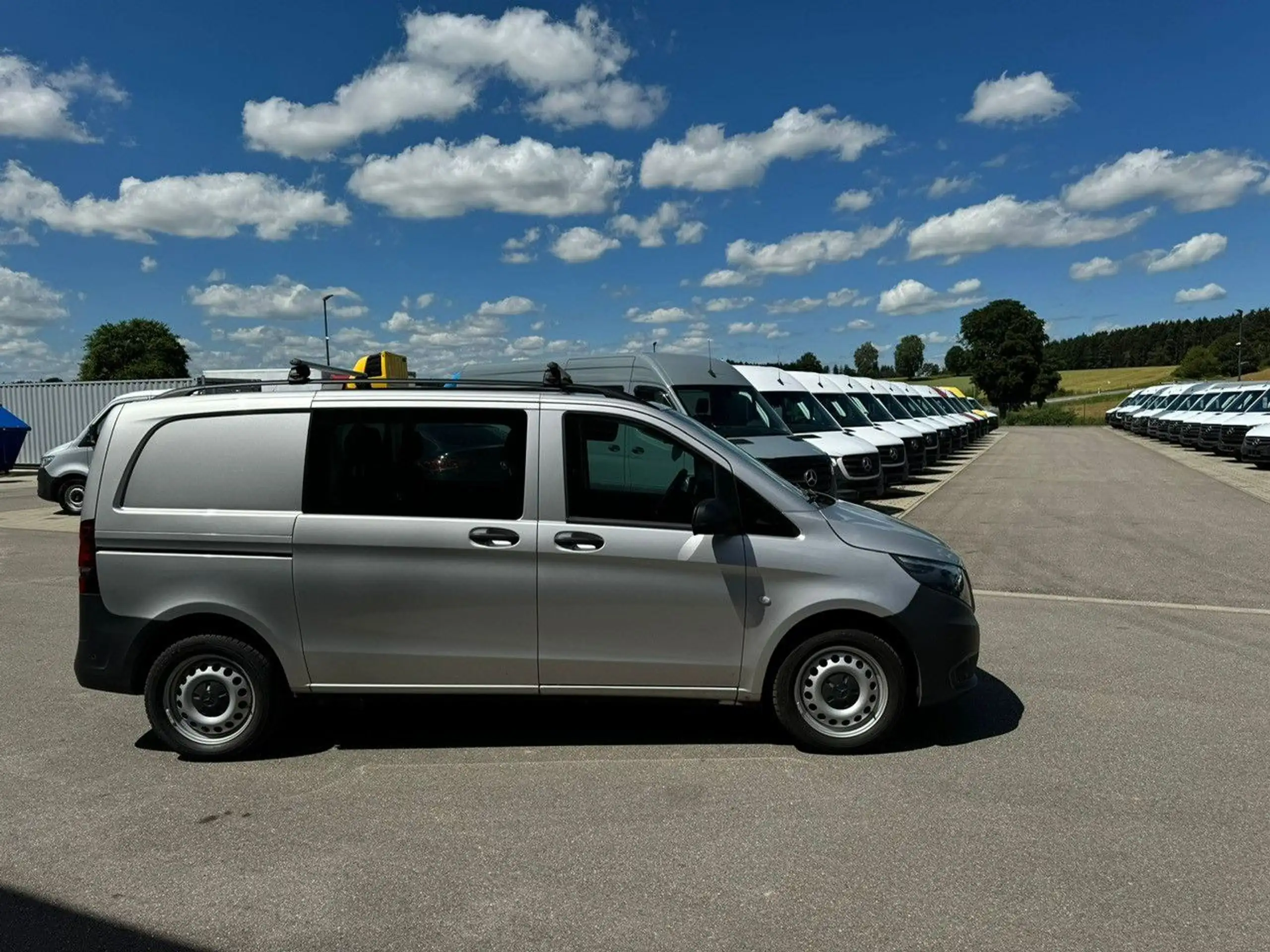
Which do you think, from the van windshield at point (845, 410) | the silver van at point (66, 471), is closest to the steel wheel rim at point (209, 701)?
the silver van at point (66, 471)

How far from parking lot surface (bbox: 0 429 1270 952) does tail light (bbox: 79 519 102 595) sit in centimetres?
92

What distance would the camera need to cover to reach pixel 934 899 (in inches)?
135

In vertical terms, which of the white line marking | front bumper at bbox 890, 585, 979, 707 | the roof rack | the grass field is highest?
the grass field

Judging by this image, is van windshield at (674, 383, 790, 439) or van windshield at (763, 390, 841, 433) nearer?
van windshield at (674, 383, 790, 439)

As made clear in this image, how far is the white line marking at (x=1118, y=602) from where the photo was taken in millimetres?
8352

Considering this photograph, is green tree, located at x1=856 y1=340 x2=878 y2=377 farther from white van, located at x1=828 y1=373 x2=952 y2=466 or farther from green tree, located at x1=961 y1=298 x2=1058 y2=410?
white van, located at x1=828 y1=373 x2=952 y2=466

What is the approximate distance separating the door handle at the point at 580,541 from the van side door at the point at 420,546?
14 centimetres

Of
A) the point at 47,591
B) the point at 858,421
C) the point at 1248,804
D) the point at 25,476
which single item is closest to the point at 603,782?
the point at 1248,804

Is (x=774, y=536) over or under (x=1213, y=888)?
over

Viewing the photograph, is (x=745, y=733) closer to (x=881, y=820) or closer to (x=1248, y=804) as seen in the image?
(x=881, y=820)

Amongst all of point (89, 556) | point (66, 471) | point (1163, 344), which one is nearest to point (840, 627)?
point (89, 556)

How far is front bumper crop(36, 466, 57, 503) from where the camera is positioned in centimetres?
1758

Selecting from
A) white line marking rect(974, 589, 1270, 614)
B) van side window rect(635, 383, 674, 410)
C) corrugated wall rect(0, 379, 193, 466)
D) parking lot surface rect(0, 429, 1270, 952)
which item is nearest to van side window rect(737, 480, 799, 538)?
parking lot surface rect(0, 429, 1270, 952)

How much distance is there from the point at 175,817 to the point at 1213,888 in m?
4.22
